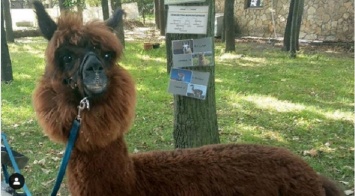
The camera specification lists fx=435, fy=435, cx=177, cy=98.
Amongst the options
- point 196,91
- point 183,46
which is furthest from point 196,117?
point 183,46

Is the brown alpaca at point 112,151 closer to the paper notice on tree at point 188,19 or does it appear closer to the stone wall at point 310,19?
the paper notice on tree at point 188,19

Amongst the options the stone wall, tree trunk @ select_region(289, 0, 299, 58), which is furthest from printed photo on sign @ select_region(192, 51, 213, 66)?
the stone wall

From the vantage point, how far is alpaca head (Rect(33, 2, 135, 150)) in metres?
2.12

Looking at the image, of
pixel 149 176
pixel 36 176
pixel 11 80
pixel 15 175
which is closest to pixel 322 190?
pixel 149 176

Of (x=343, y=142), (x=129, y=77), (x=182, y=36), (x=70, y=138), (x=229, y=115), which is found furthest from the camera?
(x=229, y=115)

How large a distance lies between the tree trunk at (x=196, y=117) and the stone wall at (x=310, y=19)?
55.1ft

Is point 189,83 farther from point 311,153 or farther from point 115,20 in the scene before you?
point 311,153

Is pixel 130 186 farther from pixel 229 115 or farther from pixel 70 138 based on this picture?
pixel 229 115

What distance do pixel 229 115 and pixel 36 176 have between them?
11.2 feet

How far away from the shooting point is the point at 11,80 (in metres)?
10.0

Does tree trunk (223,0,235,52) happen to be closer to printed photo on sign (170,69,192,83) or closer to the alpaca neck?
printed photo on sign (170,69,192,83)

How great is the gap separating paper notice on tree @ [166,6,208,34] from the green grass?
558 mm

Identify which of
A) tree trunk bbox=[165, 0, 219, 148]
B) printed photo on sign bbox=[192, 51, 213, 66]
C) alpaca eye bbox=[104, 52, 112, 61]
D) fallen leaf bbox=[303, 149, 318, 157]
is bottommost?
fallen leaf bbox=[303, 149, 318, 157]

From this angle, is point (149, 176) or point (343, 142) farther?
point (343, 142)
